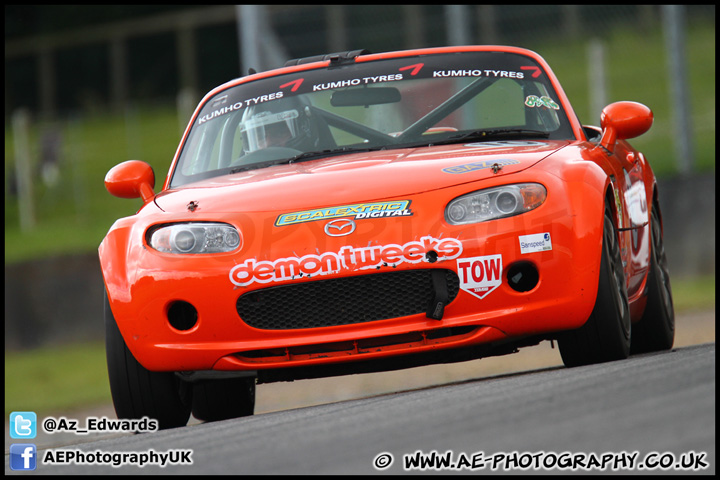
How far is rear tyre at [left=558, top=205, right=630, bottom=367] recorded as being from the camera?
16.6 ft


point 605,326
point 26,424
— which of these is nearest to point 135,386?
point 26,424

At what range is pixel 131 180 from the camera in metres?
6.32

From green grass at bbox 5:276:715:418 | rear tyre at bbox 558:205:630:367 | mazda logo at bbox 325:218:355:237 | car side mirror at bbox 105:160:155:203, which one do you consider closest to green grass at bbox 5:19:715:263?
green grass at bbox 5:276:715:418

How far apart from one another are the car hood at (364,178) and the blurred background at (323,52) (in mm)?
5139

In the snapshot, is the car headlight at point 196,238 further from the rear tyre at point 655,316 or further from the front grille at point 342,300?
the rear tyre at point 655,316

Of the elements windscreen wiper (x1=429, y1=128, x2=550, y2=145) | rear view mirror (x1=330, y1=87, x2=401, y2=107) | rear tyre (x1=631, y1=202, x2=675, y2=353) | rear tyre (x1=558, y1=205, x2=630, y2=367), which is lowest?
rear tyre (x1=631, y1=202, x2=675, y2=353)

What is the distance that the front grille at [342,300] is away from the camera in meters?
4.94

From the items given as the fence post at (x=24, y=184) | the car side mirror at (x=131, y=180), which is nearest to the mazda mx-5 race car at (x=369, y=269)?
the car side mirror at (x=131, y=180)

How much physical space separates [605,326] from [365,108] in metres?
2.07

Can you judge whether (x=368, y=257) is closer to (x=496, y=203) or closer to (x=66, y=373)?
(x=496, y=203)

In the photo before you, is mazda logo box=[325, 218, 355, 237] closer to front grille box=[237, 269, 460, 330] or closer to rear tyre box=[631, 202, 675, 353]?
front grille box=[237, 269, 460, 330]

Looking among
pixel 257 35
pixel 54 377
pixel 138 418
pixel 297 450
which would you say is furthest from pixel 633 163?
pixel 257 35

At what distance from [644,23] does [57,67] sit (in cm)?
1931

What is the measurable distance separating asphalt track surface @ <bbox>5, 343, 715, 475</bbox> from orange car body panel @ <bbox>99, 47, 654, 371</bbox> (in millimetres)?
367
